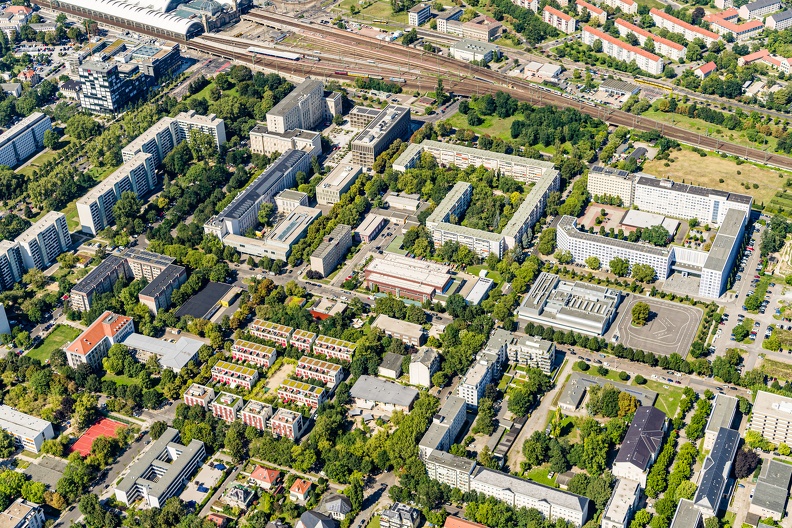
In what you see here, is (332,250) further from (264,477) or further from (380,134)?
(264,477)

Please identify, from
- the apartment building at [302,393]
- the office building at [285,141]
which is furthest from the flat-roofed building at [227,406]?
the office building at [285,141]

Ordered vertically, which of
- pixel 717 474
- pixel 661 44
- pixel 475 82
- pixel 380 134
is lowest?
pixel 475 82

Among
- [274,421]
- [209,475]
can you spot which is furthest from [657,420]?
[209,475]

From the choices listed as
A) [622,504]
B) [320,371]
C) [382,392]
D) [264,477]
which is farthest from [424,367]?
[622,504]

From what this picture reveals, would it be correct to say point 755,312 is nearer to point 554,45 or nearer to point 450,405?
point 450,405

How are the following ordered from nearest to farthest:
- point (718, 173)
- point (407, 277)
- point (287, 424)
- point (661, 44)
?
A: point (287, 424) → point (407, 277) → point (718, 173) → point (661, 44)

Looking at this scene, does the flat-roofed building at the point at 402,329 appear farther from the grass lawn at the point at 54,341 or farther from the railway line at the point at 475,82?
the railway line at the point at 475,82

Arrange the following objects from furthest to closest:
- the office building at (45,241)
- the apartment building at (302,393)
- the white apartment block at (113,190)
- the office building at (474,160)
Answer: the office building at (474,160), the white apartment block at (113,190), the office building at (45,241), the apartment building at (302,393)
